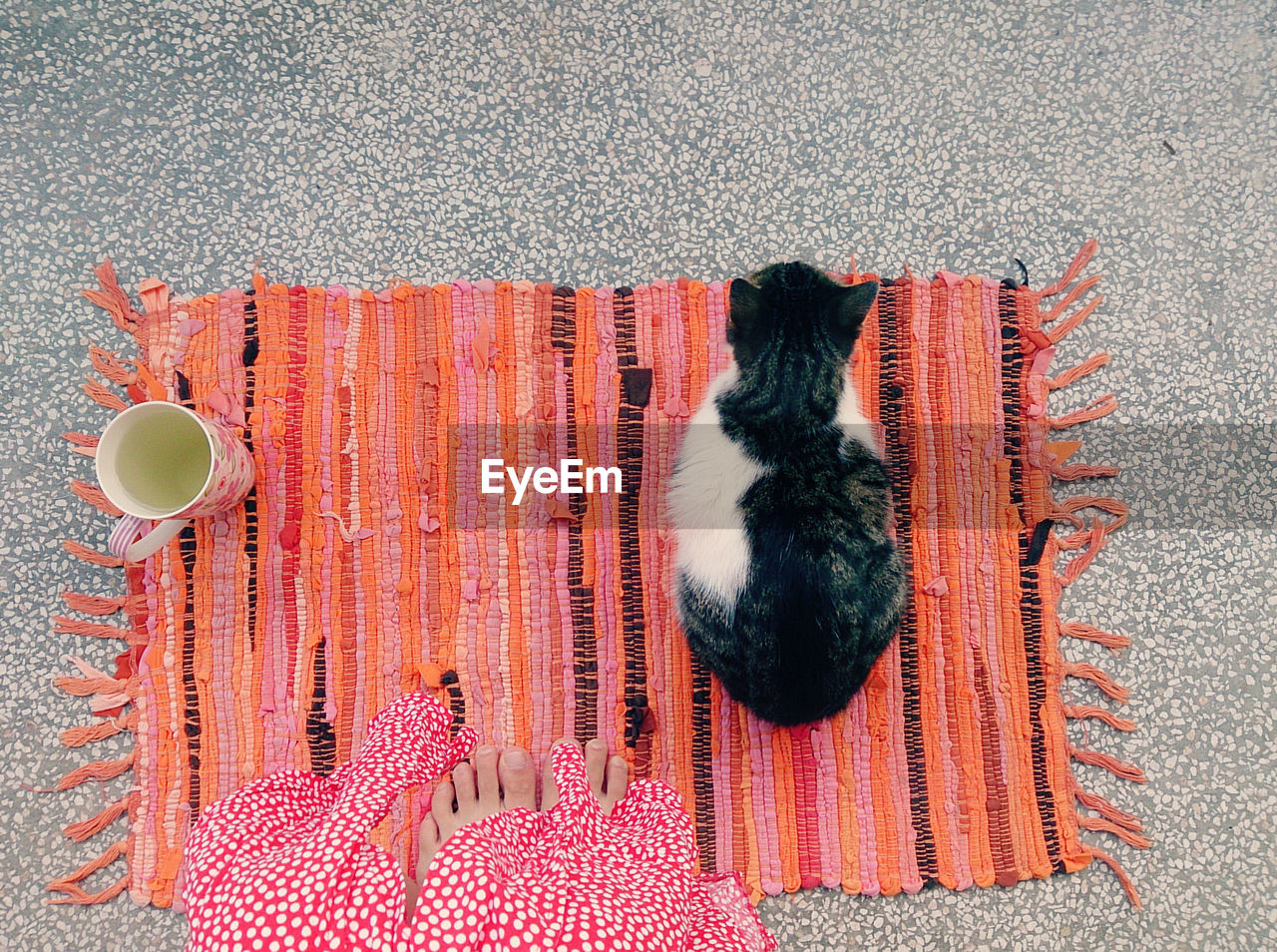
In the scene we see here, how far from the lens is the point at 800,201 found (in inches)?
39.6

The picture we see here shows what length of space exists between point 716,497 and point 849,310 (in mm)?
240

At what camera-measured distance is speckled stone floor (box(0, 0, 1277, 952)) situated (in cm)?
95

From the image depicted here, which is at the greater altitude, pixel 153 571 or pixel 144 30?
pixel 144 30

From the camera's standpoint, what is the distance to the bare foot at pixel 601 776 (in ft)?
2.96

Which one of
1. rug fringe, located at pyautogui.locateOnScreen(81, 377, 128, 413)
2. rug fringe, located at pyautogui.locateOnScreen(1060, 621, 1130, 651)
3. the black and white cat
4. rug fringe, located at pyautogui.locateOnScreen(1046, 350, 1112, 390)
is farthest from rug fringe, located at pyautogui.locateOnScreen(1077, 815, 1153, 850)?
rug fringe, located at pyautogui.locateOnScreen(81, 377, 128, 413)

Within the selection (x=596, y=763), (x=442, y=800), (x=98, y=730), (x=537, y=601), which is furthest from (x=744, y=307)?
(x=98, y=730)

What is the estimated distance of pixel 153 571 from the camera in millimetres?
941

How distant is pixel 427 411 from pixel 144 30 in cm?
65

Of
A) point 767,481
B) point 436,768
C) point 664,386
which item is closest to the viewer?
point 767,481

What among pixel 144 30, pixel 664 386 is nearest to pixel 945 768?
pixel 664 386

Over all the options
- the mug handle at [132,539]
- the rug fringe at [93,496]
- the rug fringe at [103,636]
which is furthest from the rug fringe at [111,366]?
the mug handle at [132,539]

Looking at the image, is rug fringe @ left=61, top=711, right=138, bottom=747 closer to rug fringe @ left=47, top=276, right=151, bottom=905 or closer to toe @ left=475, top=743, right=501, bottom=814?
rug fringe @ left=47, top=276, right=151, bottom=905

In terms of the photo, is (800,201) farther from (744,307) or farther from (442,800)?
(442,800)

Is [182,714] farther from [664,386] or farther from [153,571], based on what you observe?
[664,386]
